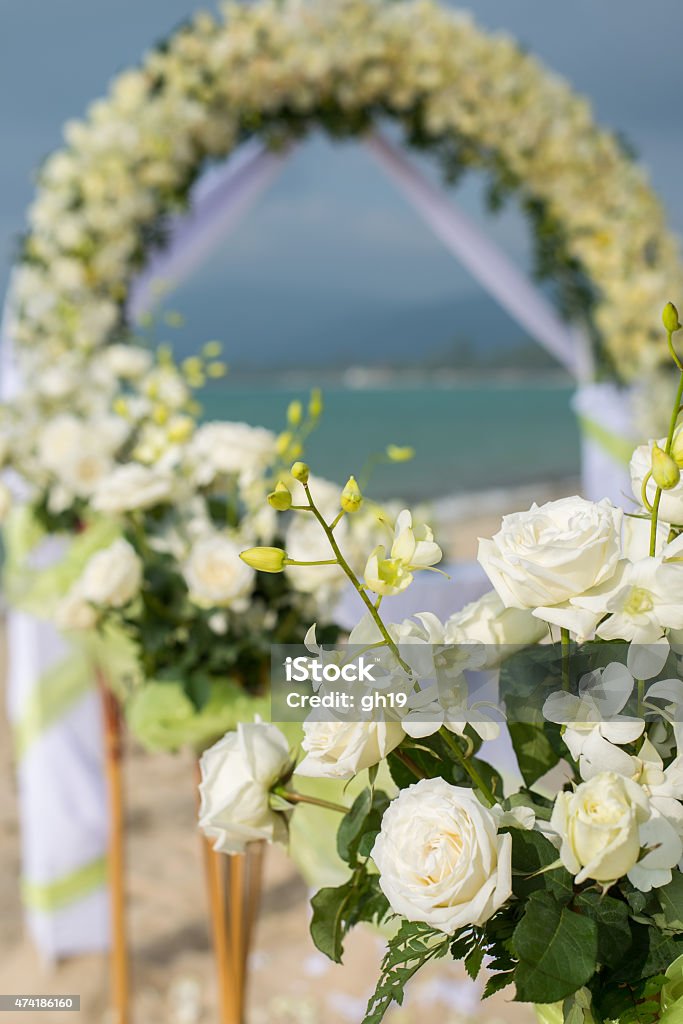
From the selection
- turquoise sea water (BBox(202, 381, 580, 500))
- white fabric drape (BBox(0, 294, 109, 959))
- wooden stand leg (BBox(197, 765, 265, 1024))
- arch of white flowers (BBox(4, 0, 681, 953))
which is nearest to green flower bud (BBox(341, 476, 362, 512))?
wooden stand leg (BBox(197, 765, 265, 1024))

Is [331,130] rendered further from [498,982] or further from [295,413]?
[498,982]

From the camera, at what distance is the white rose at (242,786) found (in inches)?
20.2

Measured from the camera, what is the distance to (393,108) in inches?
106

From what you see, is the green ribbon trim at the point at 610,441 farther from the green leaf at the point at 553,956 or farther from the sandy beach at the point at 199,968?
the green leaf at the point at 553,956

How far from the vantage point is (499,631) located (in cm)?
50

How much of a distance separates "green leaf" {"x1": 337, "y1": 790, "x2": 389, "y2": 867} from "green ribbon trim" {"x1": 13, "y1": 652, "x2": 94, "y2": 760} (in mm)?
1782

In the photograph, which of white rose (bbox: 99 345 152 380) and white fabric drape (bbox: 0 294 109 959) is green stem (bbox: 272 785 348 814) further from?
white fabric drape (bbox: 0 294 109 959)

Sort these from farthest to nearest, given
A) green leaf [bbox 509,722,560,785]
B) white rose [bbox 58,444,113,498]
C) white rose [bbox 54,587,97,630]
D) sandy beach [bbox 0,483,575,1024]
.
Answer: sandy beach [bbox 0,483,575,1024] < white rose [bbox 58,444,113,498] < white rose [bbox 54,587,97,630] < green leaf [bbox 509,722,560,785]

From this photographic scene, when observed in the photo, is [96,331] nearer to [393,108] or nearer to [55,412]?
[55,412]

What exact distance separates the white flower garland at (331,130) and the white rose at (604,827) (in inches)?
73.2

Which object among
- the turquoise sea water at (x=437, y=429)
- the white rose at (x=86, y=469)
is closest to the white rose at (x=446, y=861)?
the white rose at (x=86, y=469)

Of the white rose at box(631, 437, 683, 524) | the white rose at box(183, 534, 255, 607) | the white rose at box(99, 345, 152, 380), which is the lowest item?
the white rose at box(631, 437, 683, 524)

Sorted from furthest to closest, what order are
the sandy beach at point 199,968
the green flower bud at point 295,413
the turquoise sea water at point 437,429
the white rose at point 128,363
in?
the turquoise sea water at point 437,429 < the sandy beach at point 199,968 < the white rose at point 128,363 < the green flower bud at point 295,413

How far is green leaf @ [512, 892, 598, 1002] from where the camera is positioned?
0.42 metres
